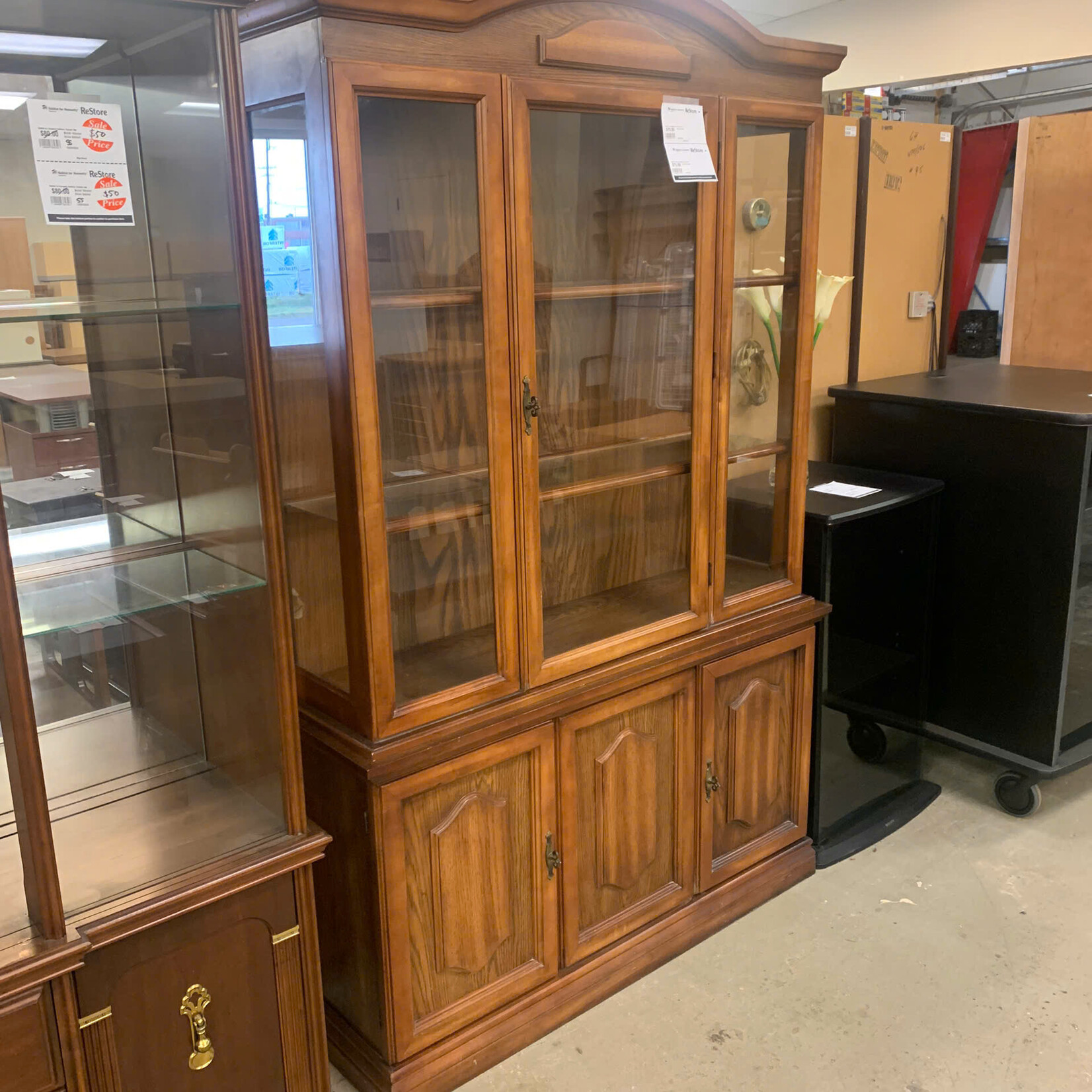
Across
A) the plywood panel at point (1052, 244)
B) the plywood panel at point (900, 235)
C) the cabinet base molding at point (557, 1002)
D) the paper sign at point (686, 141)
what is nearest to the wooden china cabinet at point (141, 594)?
the cabinet base molding at point (557, 1002)

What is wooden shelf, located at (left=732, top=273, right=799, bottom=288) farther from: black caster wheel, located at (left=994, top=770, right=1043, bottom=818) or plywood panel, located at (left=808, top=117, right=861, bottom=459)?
black caster wheel, located at (left=994, top=770, right=1043, bottom=818)

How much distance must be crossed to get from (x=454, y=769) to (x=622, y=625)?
0.48m

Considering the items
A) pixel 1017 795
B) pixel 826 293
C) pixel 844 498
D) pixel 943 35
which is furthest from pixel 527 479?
pixel 943 35

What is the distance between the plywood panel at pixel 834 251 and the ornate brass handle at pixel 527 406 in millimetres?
1295

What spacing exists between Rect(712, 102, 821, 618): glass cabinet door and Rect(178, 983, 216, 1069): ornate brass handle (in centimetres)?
123

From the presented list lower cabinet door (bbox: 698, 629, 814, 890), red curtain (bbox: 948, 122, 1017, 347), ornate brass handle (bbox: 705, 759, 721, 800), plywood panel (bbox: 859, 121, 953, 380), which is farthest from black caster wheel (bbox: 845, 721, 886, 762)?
red curtain (bbox: 948, 122, 1017, 347)

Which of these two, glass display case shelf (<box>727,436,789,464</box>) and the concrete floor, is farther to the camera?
glass display case shelf (<box>727,436,789,464</box>)

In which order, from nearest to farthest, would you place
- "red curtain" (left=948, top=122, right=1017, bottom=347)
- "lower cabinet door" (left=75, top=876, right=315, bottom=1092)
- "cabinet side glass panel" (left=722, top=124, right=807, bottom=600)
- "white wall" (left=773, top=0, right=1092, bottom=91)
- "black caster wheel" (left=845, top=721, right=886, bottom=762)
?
"lower cabinet door" (left=75, top=876, right=315, bottom=1092), "cabinet side glass panel" (left=722, top=124, right=807, bottom=600), "black caster wheel" (left=845, top=721, right=886, bottom=762), "white wall" (left=773, top=0, right=1092, bottom=91), "red curtain" (left=948, top=122, right=1017, bottom=347)

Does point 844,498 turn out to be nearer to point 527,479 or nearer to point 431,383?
point 527,479

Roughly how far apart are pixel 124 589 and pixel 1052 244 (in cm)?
310

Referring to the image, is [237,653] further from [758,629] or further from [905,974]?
[905,974]

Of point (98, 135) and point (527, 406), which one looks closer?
point (98, 135)

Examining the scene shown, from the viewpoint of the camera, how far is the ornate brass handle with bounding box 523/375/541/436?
1.76m

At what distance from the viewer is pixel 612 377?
212 cm
